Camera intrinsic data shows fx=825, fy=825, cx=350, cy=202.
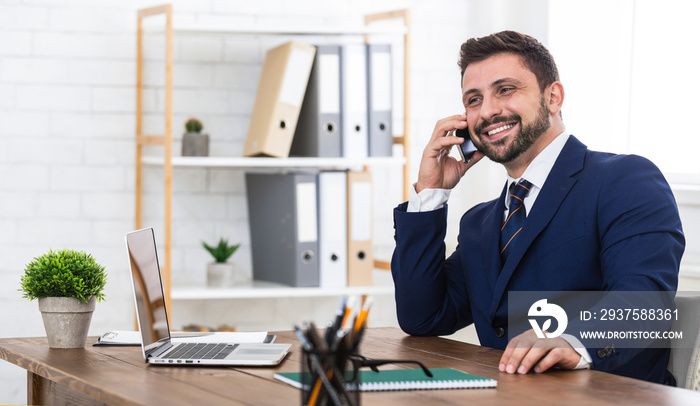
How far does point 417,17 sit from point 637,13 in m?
0.88

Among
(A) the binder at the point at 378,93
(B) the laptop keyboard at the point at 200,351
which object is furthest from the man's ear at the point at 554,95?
(A) the binder at the point at 378,93

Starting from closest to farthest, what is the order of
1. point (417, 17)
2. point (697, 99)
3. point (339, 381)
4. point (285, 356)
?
point (339, 381) < point (285, 356) < point (697, 99) < point (417, 17)

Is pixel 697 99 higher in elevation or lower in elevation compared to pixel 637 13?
lower

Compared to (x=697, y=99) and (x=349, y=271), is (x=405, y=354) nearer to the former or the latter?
(x=349, y=271)

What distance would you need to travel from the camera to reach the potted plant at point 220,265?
2.93 meters

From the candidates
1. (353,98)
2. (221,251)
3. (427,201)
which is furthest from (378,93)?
(427,201)

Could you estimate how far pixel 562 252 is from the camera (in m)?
1.72

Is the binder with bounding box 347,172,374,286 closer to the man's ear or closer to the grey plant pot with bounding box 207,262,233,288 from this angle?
the grey plant pot with bounding box 207,262,233,288

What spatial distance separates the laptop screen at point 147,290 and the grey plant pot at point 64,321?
16cm

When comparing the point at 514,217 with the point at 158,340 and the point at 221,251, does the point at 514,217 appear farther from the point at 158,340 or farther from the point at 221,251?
the point at 221,251

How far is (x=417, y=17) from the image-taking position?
3.36 m

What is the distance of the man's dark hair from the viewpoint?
1.92m

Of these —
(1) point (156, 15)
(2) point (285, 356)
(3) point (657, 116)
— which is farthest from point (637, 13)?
(2) point (285, 356)

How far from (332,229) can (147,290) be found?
4.53 ft
